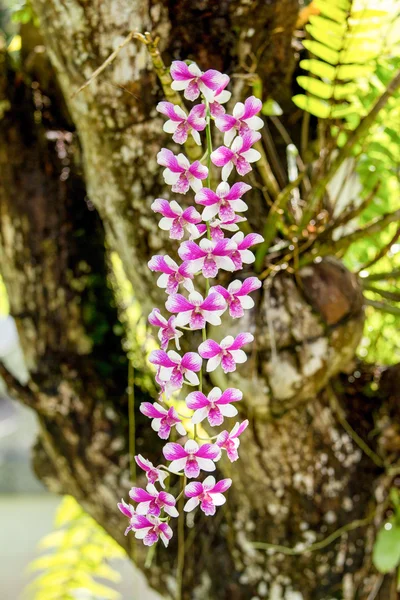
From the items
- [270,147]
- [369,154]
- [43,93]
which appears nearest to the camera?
[270,147]

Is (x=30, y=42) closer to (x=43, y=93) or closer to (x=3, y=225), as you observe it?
(x=43, y=93)

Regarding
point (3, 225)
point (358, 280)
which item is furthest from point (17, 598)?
point (358, 280)

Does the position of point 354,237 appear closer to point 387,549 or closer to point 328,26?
point 328,26

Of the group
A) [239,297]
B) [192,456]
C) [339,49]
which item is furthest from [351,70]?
[192,456]

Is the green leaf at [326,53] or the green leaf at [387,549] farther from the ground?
the green leaf at [326,53]

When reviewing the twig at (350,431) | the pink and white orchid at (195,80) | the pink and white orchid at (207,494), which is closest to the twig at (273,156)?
the twig at (350,431)

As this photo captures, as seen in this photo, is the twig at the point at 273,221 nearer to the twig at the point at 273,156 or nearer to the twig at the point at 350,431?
the twig at the point at 273,156
